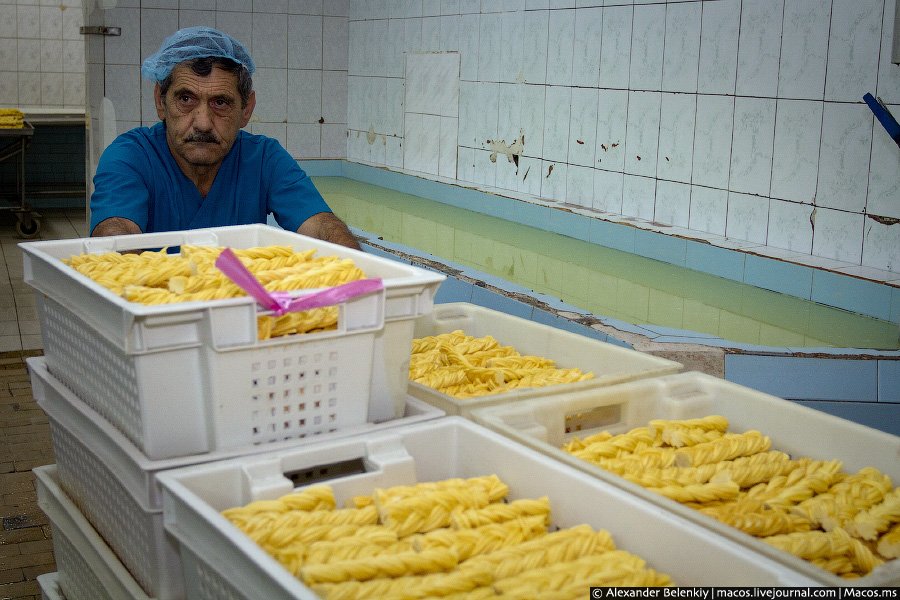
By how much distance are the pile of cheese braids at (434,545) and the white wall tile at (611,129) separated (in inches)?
173

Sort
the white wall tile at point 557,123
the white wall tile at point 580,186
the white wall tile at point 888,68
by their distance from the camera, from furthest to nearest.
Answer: the white wall tile at point 557,123 < the white wall tile at point 580,186 < the white wall tile at point 888,68

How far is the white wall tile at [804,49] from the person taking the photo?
4.49 metres

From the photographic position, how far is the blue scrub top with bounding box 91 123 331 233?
271 centimetres

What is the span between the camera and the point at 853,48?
4332 millimetres

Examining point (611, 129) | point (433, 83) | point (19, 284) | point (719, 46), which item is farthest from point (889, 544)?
point (433, 83)

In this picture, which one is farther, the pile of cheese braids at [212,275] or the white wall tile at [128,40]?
the white wall tile at [128,40]

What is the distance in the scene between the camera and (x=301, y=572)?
136 cm

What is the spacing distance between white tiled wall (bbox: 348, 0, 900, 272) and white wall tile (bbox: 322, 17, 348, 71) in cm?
122

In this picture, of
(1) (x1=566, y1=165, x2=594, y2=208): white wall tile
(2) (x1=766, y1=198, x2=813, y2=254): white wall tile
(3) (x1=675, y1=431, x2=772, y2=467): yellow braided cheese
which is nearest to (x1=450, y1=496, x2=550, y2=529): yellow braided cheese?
(3) (x1=675, y1=431, x2=772, y2=467): yellow braided cheese

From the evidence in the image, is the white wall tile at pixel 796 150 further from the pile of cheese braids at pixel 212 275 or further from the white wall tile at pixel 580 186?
the pile of cheese braids at pixel 212 275

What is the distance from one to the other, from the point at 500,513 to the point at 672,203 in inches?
163

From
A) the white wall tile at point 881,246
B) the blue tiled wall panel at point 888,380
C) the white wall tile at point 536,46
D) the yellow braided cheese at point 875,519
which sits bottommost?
the blue tiled wall panel at point 888,380

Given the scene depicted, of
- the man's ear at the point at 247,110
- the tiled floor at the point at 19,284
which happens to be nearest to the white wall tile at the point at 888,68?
the man's ear at the point at 247,110

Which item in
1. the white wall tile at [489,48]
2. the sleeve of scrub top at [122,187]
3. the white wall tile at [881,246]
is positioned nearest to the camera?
the sleeve of scrub top at [122,187]
